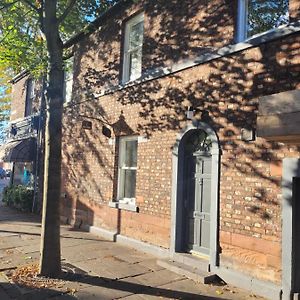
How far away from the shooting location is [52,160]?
7.00 metres

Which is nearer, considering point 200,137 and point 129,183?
point 200,137

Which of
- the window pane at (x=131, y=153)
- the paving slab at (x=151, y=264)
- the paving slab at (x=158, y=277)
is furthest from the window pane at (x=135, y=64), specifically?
the paving slab at (x=158, y=277)

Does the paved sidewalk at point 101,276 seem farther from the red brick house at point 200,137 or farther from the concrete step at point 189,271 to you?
the red brick house at point 200,137

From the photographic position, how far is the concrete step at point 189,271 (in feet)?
22.5

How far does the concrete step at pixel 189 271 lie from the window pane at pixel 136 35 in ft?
19.2

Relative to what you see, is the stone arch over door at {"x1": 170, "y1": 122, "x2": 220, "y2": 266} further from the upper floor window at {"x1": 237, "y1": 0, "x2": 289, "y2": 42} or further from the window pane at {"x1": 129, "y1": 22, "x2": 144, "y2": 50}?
the window pane at {"x1": 129, "y1": 22, "x2": 144, "y2": 50}

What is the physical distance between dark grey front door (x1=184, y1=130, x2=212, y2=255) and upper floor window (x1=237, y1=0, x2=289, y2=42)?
244 centimetres

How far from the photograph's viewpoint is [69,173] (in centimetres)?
1308

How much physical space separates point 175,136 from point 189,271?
2.91 metres

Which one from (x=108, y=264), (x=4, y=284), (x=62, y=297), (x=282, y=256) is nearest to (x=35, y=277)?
(x=4, y=284)

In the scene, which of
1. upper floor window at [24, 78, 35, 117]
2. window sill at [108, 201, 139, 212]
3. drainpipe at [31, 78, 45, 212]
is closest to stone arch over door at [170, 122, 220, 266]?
window sill at [108, 201, 139, 212]

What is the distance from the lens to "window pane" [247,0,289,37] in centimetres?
671

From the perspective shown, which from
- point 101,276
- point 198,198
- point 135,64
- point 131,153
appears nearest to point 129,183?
point 131,153

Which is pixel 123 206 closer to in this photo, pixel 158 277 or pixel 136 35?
pixel 158 277
